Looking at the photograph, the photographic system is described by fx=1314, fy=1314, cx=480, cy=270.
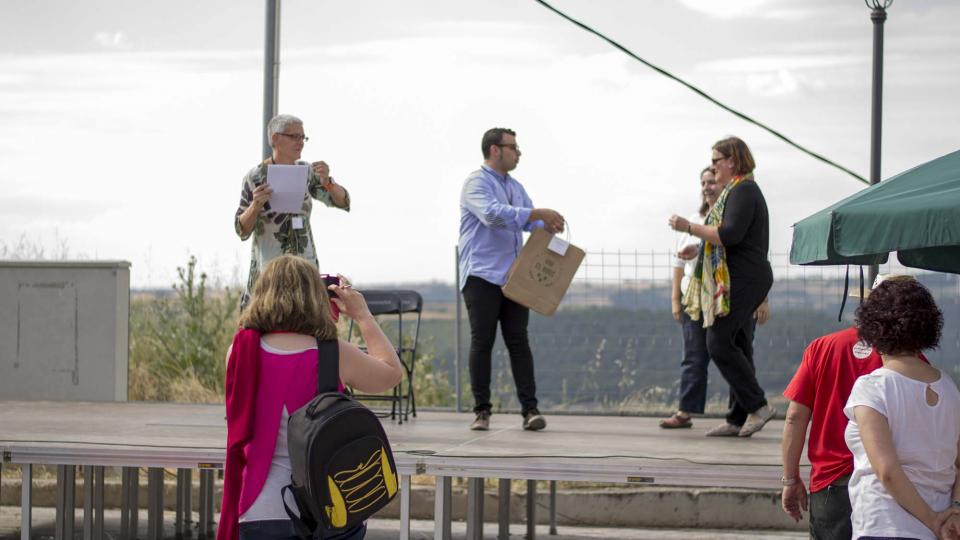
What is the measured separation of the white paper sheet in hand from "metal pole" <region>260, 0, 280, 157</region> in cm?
224

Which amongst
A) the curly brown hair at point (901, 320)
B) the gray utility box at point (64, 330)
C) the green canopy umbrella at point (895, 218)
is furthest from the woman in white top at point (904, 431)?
the gray utility box at point (64, 330)

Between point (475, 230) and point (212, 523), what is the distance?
9.14 ft

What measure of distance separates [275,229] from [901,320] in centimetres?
447

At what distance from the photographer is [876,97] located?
10766mm

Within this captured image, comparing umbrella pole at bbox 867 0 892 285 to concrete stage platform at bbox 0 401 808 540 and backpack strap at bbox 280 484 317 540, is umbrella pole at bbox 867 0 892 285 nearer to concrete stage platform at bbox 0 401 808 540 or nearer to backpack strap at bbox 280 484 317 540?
concrete stage platform at bbox 0 401 808 540

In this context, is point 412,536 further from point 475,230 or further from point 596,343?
point 596,343

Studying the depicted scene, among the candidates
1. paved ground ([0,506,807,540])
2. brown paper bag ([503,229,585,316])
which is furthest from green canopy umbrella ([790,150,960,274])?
paved ground ([0,506,807,540])

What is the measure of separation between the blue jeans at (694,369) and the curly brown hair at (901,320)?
196 inches

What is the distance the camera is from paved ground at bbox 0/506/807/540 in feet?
29.5

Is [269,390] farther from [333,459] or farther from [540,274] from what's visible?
[540,274]

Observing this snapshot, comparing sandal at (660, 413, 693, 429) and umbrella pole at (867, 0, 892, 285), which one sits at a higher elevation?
umbrella pole at (867, 0, 892, 285)

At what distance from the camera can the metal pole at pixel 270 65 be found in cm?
1002

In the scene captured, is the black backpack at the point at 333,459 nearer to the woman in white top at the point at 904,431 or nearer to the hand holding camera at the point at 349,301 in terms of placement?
the hand holding camera at the point at 349,301

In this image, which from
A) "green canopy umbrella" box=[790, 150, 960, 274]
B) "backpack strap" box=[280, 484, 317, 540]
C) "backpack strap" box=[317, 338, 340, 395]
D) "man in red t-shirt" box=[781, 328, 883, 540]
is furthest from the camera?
"man in red t-shirt" box=[781, 328, 883, 540]
